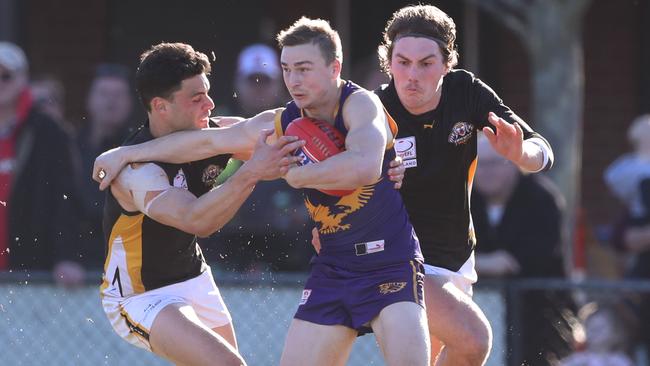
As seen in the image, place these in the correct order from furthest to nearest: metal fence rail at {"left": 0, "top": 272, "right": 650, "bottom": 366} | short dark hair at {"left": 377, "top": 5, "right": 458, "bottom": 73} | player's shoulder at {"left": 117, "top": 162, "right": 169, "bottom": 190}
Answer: metal fence rail at {"left": 0, "top": 272, "right": 650, "bottom": 366}
short dark hair at {"left": 377, "top": 5, "right": 458, "bottom": 73}
player's shoulder at {"left": 117, "top": 162, "right": 169, "bottom": 190}

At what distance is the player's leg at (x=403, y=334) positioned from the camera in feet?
21.0

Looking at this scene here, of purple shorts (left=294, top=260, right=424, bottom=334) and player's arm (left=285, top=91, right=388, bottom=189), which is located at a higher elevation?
player's arm (left=285, top=91, right=388, bottom=189)

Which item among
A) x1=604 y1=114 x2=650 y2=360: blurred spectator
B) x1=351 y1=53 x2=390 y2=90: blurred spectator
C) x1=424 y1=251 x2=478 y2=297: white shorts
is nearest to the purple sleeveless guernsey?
x1=424 y1=251 x2=478 y2=297: white shorts

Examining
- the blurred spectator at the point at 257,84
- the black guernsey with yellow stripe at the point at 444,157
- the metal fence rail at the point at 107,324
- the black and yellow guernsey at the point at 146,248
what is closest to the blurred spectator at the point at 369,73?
the blurred spectator at the point at 257,84

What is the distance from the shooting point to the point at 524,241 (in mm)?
10164

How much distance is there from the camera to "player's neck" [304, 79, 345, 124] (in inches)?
264

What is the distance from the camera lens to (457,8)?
14.7 metres

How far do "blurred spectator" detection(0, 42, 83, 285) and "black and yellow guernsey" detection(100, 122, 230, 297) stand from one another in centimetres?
280

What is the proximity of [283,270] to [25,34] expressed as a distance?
15.5 ft

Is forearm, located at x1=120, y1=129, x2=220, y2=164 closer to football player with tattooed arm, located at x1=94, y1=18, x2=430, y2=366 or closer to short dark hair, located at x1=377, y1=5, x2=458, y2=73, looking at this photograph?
football player with tattooed arm, located at x1=94, y1=18, x2=430, y2=366

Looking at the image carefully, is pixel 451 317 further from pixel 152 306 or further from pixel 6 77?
pixel 6 77

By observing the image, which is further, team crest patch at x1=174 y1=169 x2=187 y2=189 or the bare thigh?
team crest patch at x1=174 y1=169 x2=187 y2=189

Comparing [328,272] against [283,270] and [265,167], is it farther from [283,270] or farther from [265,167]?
[283,270]

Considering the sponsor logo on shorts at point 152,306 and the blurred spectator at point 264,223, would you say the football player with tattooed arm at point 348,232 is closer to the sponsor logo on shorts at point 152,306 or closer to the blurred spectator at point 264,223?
the sponsor logo on shorts at point 152,306
